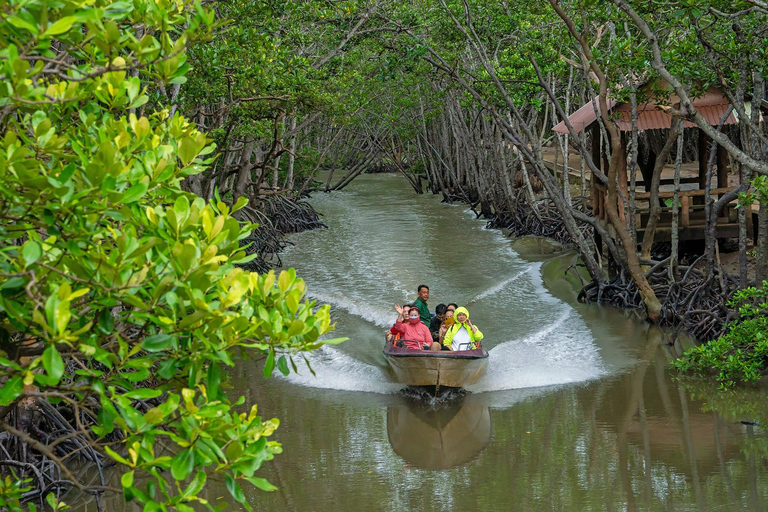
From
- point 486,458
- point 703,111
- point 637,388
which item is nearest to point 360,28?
point 703,111

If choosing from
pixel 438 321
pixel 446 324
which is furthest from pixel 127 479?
pixel 438 321

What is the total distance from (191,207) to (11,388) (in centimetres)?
90

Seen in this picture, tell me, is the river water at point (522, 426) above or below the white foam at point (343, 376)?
above

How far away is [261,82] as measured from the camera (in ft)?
40.3

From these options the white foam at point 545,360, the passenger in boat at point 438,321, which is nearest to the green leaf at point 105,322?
the white foam at point 545,360

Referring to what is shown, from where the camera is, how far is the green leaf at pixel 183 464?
2895 millimetres

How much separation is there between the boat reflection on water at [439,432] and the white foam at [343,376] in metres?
1.05

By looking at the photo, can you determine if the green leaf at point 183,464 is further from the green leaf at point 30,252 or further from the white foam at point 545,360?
the white foam at point 545,360

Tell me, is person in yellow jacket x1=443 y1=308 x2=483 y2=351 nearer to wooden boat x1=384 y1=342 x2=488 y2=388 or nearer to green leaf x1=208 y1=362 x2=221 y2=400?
wooden boat x1=384 y1=342 x2=488 y2=388

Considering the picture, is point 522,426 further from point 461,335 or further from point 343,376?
point 343,376

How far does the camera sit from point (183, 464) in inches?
115

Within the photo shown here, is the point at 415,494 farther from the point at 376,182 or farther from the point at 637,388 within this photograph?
the point at 376,182

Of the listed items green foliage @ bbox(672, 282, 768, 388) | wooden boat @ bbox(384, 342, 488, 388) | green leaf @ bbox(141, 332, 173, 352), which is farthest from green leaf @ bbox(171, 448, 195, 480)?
green foliage @ bbox(672, 282, 768, 388)

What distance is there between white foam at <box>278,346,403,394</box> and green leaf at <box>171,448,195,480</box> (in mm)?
7885
